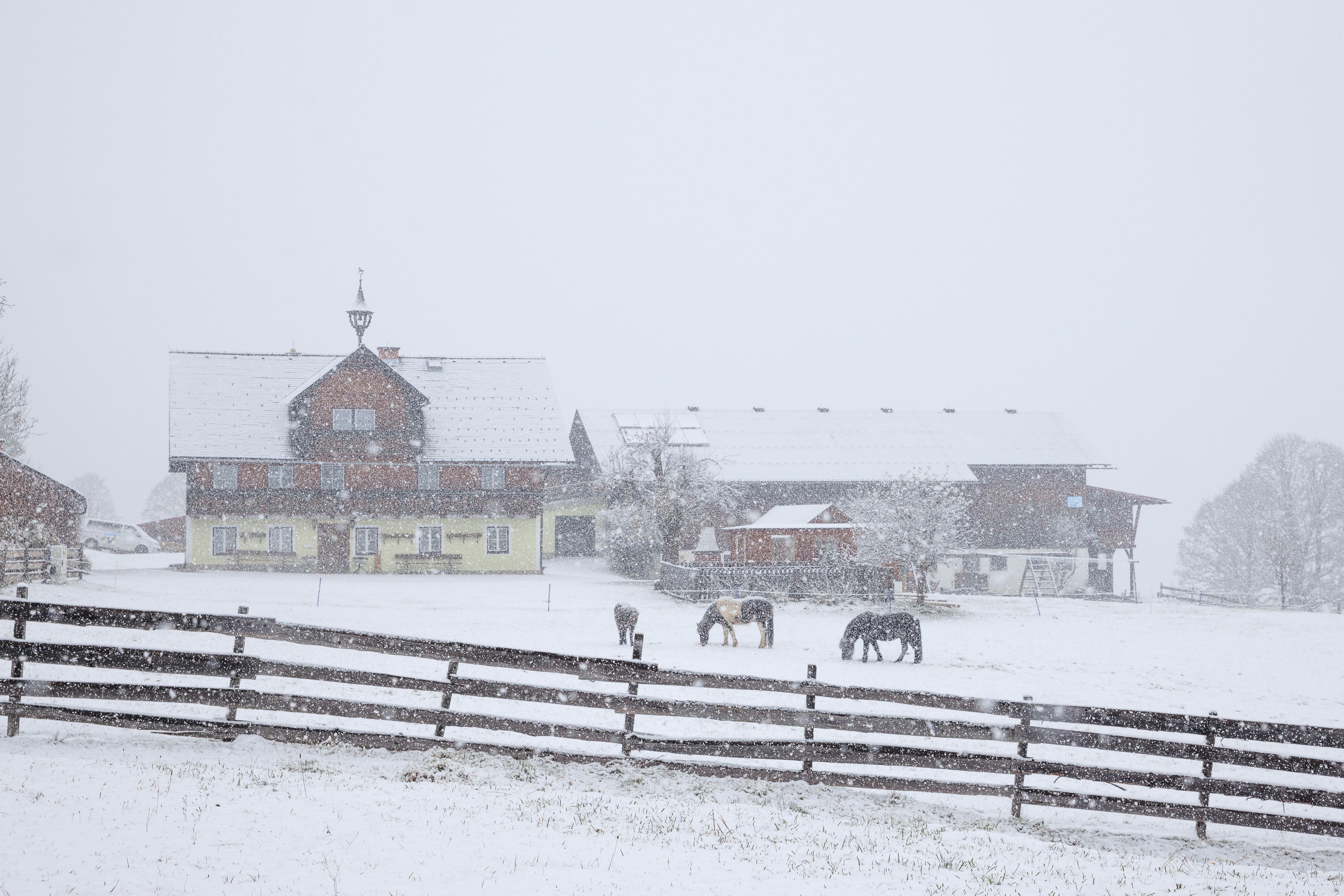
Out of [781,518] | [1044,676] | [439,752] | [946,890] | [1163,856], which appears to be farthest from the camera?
[781,518]

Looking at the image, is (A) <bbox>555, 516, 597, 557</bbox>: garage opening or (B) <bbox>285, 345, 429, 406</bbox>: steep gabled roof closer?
(B) <bbox>285, 345, 429, 406</bbox>: steep gabled roof

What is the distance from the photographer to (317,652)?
16125 millimetres

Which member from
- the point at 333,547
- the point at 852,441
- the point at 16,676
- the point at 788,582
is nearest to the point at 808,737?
the point at 16,676

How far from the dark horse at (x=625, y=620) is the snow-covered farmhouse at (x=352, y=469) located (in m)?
20.9

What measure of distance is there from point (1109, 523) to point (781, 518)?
21971mm

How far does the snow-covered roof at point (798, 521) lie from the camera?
3522 cm

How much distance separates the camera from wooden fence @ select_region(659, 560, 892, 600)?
30.3 meters

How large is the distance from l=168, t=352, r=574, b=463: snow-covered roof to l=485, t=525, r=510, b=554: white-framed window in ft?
9.52

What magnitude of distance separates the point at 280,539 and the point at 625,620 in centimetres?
2421

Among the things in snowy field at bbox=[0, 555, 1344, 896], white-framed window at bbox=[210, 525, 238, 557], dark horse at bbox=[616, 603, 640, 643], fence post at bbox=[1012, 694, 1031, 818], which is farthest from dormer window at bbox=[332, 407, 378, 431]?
fence post at bbox=[1012, 694, 1031, 818]

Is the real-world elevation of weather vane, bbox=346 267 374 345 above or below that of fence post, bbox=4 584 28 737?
above

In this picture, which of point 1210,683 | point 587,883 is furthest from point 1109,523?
point 587,883

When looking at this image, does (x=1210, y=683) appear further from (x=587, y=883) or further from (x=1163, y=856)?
(x=587, y=883)

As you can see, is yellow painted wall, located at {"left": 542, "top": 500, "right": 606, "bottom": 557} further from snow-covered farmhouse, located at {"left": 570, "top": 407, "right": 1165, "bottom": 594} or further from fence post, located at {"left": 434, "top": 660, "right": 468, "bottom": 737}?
fence post, located at {"left": 434, "top": 660, "right": 468, "bottom": 737}
